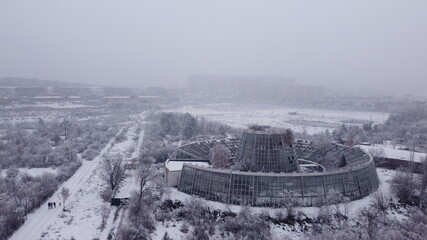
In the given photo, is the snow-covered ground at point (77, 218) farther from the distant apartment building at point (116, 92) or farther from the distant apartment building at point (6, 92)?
the distant apartment building at point (116, 92)

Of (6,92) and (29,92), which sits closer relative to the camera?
(6,92)

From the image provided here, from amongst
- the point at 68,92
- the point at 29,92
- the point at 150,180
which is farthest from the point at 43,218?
the point at 68,92

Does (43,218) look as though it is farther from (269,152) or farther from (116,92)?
(116,92)

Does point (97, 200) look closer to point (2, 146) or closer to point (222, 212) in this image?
point (222, 212)

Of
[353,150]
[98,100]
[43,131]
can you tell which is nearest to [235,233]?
[353,150]

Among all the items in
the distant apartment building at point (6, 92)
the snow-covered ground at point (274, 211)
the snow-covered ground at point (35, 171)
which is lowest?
the snow-covered ground at point (35, 171)

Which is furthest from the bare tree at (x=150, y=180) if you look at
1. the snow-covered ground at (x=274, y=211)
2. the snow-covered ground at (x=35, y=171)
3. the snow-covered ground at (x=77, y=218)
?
the snow-covered ground at (x=35, y=171)

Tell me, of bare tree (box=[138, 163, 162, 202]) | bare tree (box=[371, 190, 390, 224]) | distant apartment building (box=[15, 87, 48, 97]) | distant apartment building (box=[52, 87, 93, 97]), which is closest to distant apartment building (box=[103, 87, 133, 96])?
distant apartment building (box=[52, 87, 93, 97])
